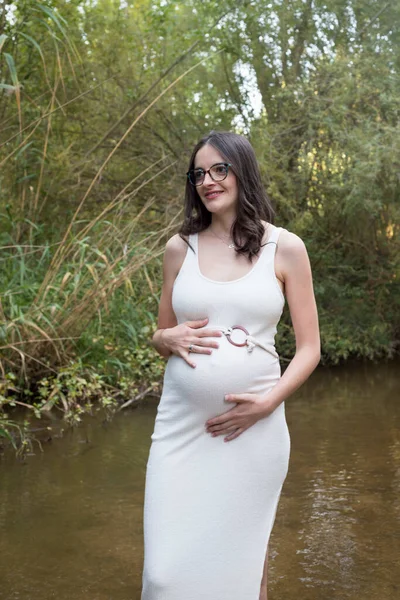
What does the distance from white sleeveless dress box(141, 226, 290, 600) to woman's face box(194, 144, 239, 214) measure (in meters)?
0.18

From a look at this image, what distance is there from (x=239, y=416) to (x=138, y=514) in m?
2.25

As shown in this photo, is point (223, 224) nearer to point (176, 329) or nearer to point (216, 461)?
point (176, 329)

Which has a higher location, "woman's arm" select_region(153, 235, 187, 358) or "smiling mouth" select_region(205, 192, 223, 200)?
"smiling mouth" select_region(205, 192, 223, 200)

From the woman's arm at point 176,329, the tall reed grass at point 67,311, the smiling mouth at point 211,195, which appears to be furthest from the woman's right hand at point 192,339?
the tall reed grass at point 67,311

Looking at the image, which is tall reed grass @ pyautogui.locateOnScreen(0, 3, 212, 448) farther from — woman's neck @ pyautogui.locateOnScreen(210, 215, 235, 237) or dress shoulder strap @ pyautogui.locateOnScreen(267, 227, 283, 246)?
dress shoulder strap @ pyautogui.locateOnScreen(267, 227, 283, 246)

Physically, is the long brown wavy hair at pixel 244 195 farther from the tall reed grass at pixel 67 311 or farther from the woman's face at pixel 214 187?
the tall reed grass at pixel 67 311

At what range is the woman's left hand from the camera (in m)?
2.35

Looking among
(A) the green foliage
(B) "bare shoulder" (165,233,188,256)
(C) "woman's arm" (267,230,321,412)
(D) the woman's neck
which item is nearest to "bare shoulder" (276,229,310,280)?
(C) "woman's arm" (267,230,321,412)

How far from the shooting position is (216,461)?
236 cm

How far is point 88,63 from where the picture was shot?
9.02 m

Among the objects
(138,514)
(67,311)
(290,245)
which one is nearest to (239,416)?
(290,245)

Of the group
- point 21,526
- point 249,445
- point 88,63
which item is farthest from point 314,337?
point 88,63

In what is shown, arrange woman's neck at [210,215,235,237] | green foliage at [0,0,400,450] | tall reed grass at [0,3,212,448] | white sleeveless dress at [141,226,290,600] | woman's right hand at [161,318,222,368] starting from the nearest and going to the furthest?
white sleeveless dress at [141,226,290,600] < woman's right hand at [161,318,222,368] < woman's neck at [210,215,235,237] < tall reed grass at [0,3,212,448] < green foliage at [0,0,400,450]

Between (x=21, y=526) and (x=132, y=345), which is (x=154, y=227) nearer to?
(x=132, y=345)
